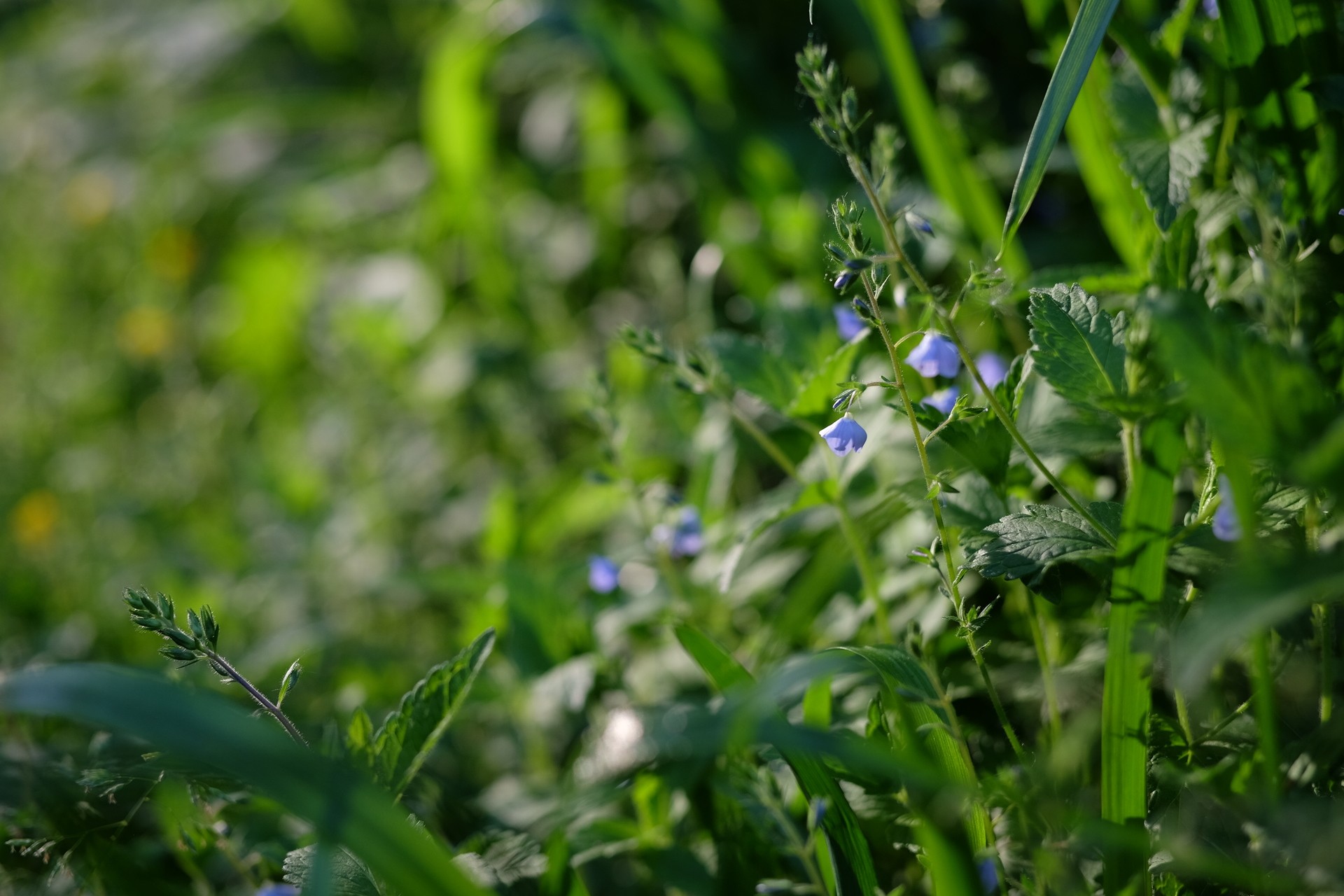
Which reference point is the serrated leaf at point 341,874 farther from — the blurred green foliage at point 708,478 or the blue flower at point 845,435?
the blue flower at point 845,435

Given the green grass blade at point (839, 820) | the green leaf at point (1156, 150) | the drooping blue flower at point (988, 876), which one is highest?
the green leaf at point (1156, 150)

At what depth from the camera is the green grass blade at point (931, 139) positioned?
1733 millimetres

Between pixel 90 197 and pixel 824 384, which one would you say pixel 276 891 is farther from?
pixel 90 197

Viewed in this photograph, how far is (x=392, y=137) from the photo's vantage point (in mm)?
3816

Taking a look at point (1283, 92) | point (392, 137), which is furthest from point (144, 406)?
point (1283, 92)

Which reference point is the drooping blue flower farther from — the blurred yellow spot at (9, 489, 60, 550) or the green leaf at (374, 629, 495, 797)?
the blurred yellow spot at (9, 489, 60, 550)

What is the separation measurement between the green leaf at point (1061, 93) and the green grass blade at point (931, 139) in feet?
1.96

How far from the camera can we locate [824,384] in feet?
4.07

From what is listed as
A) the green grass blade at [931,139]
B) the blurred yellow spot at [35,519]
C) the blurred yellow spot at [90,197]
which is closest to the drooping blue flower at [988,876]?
the green grass blade at [931,139]

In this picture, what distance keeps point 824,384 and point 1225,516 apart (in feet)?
1.60

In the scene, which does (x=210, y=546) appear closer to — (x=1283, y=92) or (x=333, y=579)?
(x=333, y=579)

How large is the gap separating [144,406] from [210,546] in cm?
157

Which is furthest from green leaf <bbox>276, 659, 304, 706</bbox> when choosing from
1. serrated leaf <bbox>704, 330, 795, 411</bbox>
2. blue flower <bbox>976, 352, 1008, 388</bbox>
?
blue flower <bbox>976, 352, 1008, 388</bbox>

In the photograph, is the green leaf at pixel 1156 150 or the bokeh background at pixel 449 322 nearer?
the green leaf at pixel 1156 150
